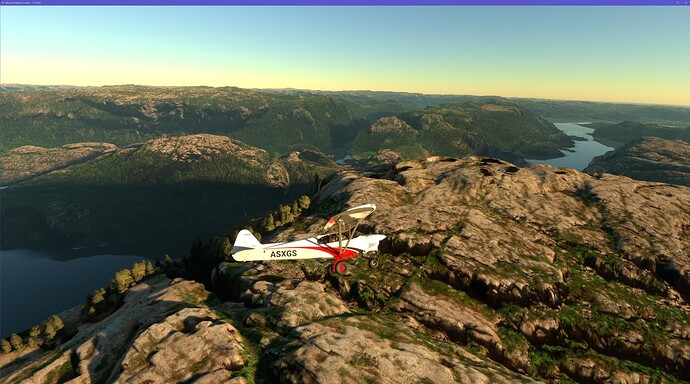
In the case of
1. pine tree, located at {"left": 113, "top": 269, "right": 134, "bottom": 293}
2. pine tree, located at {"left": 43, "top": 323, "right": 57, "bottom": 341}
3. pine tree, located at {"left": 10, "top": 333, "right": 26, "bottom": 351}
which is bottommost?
pine tree, located at {"left": 10, "top": 333, "right": 26, "bottom": 351}

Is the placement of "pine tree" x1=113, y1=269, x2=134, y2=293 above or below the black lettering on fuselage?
below

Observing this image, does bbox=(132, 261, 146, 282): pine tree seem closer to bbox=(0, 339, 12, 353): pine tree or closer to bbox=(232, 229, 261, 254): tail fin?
bbox=(0, 339, 12, 353): pine tree

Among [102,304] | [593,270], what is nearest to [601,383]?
[593,270]

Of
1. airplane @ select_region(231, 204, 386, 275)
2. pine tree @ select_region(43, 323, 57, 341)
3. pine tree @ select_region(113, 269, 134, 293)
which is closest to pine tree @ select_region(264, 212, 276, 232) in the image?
pine tree @ select_region(113, 269, 134, 293)

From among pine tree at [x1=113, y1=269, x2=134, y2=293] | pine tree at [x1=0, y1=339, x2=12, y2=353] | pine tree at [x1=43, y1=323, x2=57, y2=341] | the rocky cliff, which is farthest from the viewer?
pine tree at [x1=113, y1=269, x2=134, y2=293]

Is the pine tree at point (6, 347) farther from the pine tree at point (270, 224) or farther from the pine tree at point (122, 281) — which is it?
the pine tree at point (270, 224)

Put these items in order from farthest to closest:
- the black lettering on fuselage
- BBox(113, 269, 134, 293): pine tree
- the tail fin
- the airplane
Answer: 1. BBox(113, 269, 134, 293): pine tree
2. the black lettering on fuselage
3. the tail fin
4. the airplane

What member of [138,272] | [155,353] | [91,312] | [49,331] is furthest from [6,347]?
[155,353]

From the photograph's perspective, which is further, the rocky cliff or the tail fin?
the tail fin

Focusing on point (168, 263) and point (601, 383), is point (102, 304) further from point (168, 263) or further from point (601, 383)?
point (601, 383)

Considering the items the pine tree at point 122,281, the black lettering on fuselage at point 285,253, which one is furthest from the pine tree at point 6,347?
the black lettering on fuselage at point 285,253
